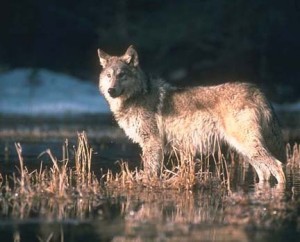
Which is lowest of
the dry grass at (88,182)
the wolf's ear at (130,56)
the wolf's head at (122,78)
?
the dry grass at (88,182)

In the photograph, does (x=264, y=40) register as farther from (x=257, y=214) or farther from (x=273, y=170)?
(x=257, y=214)

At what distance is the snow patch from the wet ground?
15.0 metres

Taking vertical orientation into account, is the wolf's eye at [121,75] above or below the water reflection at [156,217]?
above

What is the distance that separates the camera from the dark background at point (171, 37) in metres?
31.7

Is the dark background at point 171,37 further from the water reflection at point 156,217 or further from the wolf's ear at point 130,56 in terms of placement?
the water reflection at point 156,217

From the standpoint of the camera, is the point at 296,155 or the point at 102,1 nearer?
the point at 296,155

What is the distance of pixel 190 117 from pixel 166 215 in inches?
152

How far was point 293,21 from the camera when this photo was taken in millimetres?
33219

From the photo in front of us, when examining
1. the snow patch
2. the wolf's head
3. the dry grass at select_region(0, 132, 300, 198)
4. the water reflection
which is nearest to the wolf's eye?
the wolf's head

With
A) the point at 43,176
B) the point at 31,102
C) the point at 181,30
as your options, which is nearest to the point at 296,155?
the point at 43,176

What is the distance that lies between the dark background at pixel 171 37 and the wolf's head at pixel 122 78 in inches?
673

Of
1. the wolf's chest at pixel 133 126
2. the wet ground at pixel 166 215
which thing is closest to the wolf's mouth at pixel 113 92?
the wolf's chest at pixel 133 126

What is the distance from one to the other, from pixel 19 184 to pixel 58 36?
74.3 feet

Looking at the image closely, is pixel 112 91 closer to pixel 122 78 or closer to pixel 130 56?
pixel 122 78
